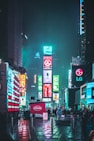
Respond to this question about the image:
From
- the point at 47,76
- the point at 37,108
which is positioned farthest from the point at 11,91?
the point at 47,76

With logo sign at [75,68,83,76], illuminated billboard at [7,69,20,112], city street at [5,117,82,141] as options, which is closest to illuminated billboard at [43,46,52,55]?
logo sign at [75,68,83,76]

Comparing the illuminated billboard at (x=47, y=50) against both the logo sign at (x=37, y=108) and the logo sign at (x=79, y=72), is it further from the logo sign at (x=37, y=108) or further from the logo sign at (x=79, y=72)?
the logo sign at (x=37, y=108)

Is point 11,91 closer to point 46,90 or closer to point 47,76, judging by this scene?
point 46,90

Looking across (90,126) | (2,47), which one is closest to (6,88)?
(90,126)

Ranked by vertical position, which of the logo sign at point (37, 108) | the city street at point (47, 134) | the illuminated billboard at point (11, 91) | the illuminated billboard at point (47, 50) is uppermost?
the illuminated billboard at point (47, 50)

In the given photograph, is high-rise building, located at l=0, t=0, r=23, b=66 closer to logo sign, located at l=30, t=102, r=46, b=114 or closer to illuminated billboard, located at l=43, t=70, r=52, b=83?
illuminated billboard, located at l=43, t=70, r=52, b=83

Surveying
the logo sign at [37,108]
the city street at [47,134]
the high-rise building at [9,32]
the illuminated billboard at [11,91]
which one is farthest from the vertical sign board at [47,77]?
the illuminated billboard at [11,91]

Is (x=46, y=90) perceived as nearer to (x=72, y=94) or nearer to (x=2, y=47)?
(x=2, y=47)

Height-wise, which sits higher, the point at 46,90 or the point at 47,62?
the point at 47,62

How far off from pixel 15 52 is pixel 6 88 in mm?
92786

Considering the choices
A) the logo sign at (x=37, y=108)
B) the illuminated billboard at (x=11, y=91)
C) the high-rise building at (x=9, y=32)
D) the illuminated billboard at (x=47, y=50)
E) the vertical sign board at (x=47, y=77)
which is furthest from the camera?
the high-rise building at (x=9, y=32)

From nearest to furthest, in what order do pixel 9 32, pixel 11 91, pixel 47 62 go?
pixel 11 91 < pixel 47 62 < pixel 9 32

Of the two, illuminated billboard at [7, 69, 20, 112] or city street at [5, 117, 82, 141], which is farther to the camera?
illuminated billboard at [7, 69, 20, 112]

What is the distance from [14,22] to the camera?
13200 centimetres
